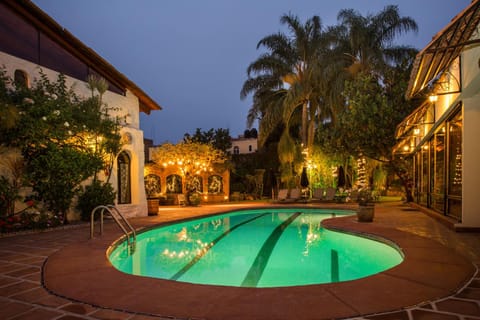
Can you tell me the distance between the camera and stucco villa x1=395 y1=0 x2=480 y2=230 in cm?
603

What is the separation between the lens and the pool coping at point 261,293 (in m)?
3.27

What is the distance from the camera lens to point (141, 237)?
912 cm

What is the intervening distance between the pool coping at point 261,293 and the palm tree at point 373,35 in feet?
→ 52.6

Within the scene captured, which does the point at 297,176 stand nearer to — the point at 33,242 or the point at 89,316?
the point at 33,242

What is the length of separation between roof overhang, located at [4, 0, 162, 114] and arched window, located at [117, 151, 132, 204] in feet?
9.06

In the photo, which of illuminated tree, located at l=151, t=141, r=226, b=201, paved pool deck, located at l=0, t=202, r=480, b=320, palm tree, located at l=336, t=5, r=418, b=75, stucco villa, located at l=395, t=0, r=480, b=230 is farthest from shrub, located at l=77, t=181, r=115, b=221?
palm tree, located at l=336, t=5, r=418, b=75

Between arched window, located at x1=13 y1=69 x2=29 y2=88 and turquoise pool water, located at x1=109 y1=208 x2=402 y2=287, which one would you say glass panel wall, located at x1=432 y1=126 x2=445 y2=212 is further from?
arched window, located at x1=13 y1=69 x2=29 y2=88

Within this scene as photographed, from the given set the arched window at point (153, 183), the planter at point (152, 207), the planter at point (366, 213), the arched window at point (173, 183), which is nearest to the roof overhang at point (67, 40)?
the planter at point (152, 207)

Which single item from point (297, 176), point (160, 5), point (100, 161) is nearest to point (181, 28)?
point (160, 5)

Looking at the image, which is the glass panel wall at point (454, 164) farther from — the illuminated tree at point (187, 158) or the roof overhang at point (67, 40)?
the illuminated tree at point (187, 158)

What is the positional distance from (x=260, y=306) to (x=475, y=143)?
662cm

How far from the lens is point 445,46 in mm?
5445

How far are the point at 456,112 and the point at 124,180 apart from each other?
11.0 m

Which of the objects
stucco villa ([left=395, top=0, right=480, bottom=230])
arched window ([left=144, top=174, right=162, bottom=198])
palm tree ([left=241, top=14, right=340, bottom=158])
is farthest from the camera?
arched window ([left=144, top=174, right=162, bottom=198])
